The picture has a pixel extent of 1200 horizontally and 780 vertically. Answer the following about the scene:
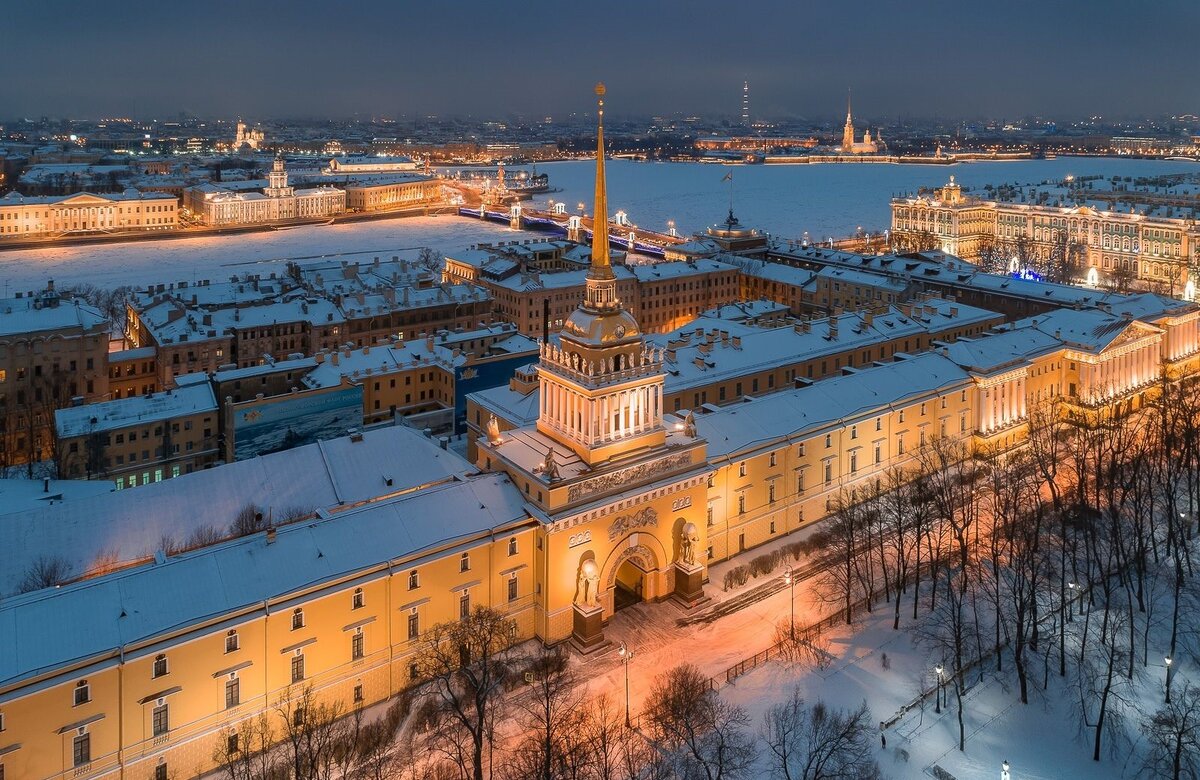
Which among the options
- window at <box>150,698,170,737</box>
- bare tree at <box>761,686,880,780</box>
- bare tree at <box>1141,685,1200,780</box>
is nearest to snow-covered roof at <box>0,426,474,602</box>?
window at <box>150,698,170,737</box>

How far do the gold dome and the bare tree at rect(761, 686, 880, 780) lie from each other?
39.4 ft

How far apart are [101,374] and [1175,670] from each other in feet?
166


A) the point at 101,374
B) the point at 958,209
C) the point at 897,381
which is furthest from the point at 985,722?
the point at 958,209

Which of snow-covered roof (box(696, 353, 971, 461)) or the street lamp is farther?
snow-covered roof (box(696, 353, 971, 461))

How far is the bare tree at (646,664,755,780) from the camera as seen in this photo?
855 inches

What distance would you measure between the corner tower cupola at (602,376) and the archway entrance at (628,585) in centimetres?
414

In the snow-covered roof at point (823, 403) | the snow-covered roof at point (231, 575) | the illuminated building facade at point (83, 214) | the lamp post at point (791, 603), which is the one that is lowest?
the lamp post at point (791, 603)

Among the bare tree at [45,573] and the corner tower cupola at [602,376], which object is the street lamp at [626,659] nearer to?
the corner tower cupola at [602,376]

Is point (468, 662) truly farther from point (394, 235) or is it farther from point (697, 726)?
point (394, 235)

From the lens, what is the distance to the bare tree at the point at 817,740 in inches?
846

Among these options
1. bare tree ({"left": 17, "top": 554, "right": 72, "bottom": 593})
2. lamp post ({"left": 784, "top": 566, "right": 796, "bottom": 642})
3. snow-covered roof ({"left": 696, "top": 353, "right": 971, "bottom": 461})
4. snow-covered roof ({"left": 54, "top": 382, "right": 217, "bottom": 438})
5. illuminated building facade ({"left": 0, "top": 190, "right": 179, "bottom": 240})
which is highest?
illuminated building facade ({"left": 0, "top": 190, "right": 179, "bottom": 240})

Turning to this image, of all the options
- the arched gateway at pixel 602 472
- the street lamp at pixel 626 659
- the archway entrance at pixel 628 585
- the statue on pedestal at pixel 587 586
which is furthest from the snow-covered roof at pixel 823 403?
the street lamp at pixel 626 659

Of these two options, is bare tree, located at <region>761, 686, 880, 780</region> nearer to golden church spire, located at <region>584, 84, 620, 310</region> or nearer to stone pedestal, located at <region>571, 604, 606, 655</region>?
stone pedestal, located at <region>571, 604, 606, 655</region>

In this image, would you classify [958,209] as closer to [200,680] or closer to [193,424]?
[193,424]
